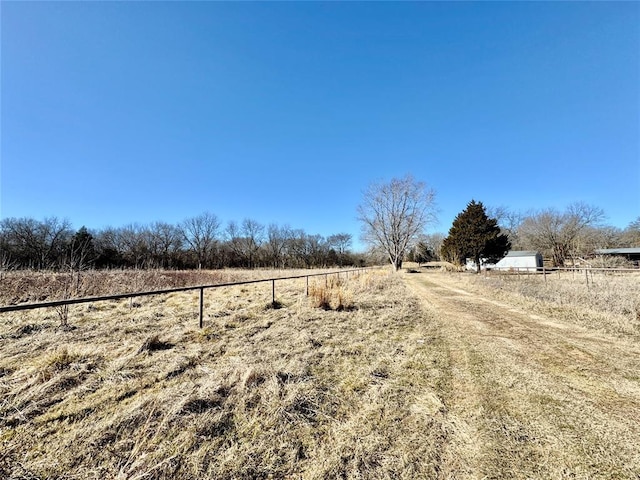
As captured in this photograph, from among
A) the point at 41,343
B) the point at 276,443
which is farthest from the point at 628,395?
the point at 41,343

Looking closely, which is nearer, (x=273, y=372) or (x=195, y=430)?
(x=195, y=430)

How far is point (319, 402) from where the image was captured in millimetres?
2924

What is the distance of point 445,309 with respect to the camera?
8.61 m

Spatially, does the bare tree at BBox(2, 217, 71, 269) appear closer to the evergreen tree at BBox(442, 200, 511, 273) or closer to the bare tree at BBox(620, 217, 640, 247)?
the evergreen tree at BBox(442, 200, 511, 273)

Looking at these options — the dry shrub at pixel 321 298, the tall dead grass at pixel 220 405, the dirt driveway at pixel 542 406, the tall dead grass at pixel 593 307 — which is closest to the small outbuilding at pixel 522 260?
the tall dead grass at pixel 593 307

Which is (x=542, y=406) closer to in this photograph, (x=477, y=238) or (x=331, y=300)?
(x=331, y=300)

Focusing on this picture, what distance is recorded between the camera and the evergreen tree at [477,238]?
30.7m

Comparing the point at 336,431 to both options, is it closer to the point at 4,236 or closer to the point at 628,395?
the point at 628,395

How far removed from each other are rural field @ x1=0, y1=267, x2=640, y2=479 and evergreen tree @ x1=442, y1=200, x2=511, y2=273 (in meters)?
27.2

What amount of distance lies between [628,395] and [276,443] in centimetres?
408

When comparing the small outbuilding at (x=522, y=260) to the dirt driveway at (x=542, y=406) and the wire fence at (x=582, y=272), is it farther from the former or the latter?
the dirt driveway at (x=542, y=406)

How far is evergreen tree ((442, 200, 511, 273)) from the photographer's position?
30688 mm

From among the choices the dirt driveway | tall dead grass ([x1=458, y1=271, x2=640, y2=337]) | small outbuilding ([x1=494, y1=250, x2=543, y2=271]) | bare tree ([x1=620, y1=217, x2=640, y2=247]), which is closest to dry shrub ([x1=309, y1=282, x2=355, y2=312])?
the dirt driveway

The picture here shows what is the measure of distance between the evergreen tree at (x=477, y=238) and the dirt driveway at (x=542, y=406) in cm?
2823
